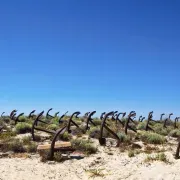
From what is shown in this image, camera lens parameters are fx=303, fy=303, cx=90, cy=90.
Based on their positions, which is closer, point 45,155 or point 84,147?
point 45,155

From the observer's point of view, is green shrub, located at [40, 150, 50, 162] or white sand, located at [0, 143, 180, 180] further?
green shrub, located at [40, 150, 50, 162]

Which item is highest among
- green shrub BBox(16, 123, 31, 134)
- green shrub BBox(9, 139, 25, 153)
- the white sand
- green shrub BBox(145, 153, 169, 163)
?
green shrub BBox(16, 123, 31, 134)

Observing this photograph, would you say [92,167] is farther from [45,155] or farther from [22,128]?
[22,128]

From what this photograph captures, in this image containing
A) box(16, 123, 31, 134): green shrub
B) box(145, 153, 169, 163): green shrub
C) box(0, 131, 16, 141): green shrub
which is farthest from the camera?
box(16, 123, 31, 134): green shrub

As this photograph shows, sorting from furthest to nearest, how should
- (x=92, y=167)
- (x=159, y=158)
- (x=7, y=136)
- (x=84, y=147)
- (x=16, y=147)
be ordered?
(x=7, y=136) < (x=16, y=147) < (x=84, y=147) < (x=92, y=167) < (x=159, y=158)

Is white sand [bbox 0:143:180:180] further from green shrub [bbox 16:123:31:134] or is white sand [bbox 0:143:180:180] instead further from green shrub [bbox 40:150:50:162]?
green shrub [bbox 16:123:31:134]

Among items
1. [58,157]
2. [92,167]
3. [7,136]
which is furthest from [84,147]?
[7,136]

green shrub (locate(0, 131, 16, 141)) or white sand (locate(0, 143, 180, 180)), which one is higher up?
green shrub (locate(0, 131, 16, 141))

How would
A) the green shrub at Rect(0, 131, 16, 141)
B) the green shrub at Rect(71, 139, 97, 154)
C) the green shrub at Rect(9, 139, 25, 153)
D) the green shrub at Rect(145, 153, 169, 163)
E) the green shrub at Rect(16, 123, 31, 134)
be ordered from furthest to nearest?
the green shrub at Rect(16, 123, 31, 134) < the green shrub at Rect(0, 131, 16, 141) < the green shrub at Rect(9, 139, 25, 153) < the green shrub at Rect(71, 139, 97, 154) < the green shrub at Rect(145, 153, 169, 163)

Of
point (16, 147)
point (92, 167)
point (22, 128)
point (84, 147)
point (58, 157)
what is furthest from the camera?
point (22, 128)

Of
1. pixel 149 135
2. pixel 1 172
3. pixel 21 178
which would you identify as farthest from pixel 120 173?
pixel 149 135

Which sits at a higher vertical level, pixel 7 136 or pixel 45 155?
pixel 7 136

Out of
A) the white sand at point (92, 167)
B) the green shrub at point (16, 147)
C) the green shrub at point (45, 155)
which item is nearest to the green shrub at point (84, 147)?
the white sand at point (92, 167)

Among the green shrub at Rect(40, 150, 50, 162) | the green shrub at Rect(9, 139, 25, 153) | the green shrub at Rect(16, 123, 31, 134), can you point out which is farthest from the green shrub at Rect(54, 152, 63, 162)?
the green shrub at Rect(16, 123, 31, 134)
